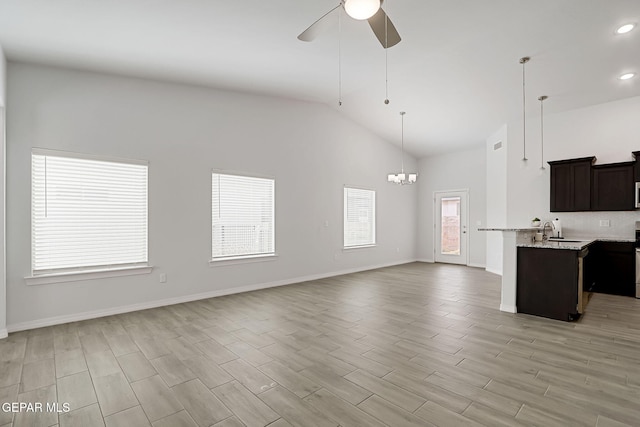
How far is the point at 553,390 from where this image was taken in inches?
94.9

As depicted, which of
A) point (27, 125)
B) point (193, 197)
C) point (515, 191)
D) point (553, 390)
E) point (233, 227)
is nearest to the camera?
point (553, 390)

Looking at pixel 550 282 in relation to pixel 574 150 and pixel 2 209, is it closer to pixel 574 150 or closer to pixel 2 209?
pixel 574 150

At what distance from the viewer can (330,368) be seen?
279cm

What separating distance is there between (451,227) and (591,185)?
12.0 ft

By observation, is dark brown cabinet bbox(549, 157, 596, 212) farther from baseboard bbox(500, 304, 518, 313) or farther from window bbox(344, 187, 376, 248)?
window bbox(344, 187, 376, 248)

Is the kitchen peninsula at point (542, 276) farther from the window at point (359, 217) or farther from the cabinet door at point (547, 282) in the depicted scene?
the window at point (359, 217)

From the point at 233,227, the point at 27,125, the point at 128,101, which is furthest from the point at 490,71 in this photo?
the point at 27,125

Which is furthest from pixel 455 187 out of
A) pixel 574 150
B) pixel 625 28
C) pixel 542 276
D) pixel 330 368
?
pixel 330 368

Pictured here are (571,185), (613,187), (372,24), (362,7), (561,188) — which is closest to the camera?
(362,7)

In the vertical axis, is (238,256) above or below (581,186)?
below

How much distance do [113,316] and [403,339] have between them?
3.85 m

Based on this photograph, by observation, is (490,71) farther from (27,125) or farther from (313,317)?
(27,125)

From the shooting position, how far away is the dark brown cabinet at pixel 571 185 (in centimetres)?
588

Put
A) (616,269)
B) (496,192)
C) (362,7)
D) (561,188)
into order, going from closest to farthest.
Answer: (362,7)
(616,269)
(561,188)
(496,192)
